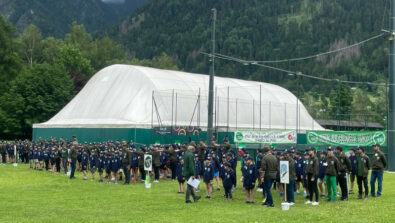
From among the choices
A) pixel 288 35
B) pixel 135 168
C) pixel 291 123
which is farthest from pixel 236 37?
pixel 135 168

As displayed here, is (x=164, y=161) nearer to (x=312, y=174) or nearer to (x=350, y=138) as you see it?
(x=312, y=174)

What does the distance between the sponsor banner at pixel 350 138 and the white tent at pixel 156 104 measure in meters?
14.9

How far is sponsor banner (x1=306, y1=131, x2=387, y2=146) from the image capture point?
36000mm

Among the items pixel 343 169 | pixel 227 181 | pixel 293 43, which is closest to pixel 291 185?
pixel 343 169

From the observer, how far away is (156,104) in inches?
1959

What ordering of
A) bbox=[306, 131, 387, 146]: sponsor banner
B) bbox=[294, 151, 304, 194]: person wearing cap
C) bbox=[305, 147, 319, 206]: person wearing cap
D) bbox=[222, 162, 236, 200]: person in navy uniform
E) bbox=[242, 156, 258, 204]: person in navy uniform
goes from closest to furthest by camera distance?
bbox=[305, 147, 319, 206]: person wearing cap < bbox=[242, 156, 258, 204]: person in navy uniform < bbox=[222, 162, 236, 200]: person in navy uniform < bbox=[294, 151, 304, 194]: person wearing cap < bbox=[306, 131, 387, 146]: sponsor banner

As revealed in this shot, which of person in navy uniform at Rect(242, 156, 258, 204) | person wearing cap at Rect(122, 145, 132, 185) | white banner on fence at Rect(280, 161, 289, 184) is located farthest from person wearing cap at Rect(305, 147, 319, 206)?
person wearing cap at Rect(122, 145, 132, 185)

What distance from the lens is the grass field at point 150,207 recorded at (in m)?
15.0

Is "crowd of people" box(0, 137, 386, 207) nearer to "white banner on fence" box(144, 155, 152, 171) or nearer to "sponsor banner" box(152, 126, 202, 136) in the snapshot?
"white banner on fence" box(144, 155, 152, 171)

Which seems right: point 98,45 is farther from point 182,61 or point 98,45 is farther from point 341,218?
point 341,218

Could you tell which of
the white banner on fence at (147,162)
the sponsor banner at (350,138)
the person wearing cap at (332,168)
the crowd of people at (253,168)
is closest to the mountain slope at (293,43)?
the sponsor banner at (350,138)

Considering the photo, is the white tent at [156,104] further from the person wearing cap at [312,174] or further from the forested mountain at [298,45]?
the forested mountain at [298,45]

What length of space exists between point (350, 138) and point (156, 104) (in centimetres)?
1981

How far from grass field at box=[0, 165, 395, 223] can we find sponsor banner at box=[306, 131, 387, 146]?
12415mm
